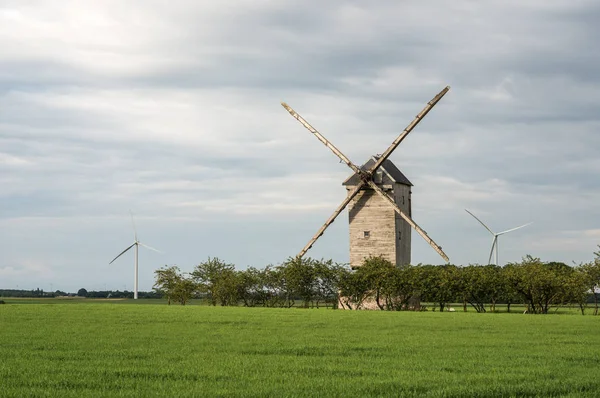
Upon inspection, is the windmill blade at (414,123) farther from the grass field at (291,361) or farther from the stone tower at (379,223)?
the grass field at (291,361)

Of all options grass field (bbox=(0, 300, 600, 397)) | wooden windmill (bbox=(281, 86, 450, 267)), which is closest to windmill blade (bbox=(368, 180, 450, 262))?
wooden windmill (bbox=(281, 86, 450, 267))

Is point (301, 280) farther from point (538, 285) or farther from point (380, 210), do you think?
point (538, 285)

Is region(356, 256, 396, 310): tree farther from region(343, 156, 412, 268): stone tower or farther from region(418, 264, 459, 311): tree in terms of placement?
region(418, 264, 459, 311): tree

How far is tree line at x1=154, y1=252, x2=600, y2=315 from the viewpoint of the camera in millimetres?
60656

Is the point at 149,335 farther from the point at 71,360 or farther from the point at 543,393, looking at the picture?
the point at 543,393

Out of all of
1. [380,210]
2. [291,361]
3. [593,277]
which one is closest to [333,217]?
[380,210]

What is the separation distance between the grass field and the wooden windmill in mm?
33829

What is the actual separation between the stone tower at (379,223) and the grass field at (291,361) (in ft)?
111

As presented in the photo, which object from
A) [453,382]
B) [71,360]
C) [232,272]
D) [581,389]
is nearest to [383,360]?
[453,382]

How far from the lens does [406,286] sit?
62125mm

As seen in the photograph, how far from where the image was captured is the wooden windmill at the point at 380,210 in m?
66.6

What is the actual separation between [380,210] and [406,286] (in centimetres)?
786

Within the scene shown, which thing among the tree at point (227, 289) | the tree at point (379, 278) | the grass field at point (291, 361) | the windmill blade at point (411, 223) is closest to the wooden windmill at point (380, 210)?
the windmill blade at point (411, 223)

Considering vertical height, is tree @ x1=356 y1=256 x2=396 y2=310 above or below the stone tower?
below
